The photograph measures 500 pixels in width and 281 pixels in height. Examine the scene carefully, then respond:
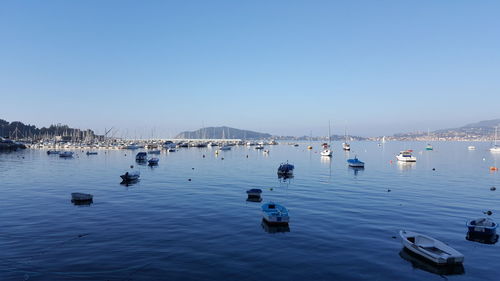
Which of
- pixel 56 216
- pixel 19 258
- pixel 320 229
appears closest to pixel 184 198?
pixel 56 216

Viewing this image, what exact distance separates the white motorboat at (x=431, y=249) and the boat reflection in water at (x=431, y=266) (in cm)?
31

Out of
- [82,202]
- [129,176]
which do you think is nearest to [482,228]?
[82,202]

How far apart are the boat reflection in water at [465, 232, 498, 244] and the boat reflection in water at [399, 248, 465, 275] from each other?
8.34 metres

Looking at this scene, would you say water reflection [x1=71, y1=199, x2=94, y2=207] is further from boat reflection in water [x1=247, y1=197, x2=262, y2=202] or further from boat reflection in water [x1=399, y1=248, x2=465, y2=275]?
boat reflection in water [x1=399, y1=248, x2=465, y2=275]

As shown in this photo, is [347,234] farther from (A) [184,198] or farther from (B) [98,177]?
(B) [98,177]

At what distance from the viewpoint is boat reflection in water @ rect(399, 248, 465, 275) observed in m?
23.8

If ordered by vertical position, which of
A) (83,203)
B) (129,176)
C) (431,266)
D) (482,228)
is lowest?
(431,266)

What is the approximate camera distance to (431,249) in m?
26.4

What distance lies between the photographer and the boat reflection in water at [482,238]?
102 feet

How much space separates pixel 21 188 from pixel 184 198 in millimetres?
32388

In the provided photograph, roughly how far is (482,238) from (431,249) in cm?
928

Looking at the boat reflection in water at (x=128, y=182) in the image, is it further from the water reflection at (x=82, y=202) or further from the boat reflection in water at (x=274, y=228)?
the boat reflection in water at (x=274, y=228)

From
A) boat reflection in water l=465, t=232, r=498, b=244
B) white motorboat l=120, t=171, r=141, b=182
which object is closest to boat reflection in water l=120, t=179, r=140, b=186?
white motorboat l=120, t=171, r=141, b=182

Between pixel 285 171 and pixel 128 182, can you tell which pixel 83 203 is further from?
pixel 285 171
